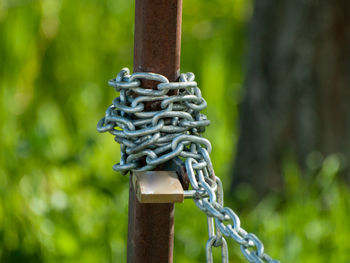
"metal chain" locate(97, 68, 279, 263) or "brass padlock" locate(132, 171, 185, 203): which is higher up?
"metal chain" locate(97, 68, 279, 263)

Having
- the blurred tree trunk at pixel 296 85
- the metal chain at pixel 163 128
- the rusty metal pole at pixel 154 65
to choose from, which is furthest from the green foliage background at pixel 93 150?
the metal chain at pixel 163 128

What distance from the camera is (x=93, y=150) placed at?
2.38 m

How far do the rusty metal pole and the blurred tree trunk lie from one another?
1.52 metres

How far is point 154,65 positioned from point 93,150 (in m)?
1.52

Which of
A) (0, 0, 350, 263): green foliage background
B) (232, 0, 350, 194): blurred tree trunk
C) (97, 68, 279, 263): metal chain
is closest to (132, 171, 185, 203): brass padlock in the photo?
(97, 68, 279, 263): metal chain

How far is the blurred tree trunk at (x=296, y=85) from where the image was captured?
230 centimetres

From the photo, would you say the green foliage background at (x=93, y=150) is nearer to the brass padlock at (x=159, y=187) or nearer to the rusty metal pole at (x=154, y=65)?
the rusty metal pole at (x=154, y=65)

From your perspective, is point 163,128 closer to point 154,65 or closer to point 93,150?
point 154,65

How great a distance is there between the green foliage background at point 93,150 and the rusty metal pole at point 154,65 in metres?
0.87

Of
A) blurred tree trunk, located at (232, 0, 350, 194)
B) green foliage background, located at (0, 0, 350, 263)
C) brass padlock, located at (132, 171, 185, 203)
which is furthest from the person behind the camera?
blurred tree trunk, located at (232, 0, 350, 194)

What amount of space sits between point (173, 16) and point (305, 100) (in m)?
1.56

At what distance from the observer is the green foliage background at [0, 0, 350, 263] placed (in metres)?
1.88

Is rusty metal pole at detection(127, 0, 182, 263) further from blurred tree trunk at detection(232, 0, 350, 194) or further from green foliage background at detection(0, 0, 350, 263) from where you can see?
blurred tree trunk at detection(232, 0, 350, 194)

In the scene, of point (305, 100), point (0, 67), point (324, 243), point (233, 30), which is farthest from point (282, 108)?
point (0, 67)
